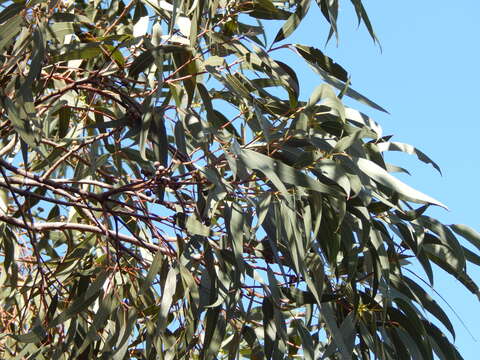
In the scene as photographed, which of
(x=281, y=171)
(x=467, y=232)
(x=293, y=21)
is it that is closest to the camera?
(x=281, y=171)

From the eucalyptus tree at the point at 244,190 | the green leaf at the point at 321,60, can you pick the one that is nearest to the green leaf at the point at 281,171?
the eucalyptus tree at the point at 244,190

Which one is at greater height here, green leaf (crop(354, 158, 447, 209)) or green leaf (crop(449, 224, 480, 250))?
green leaf (crop(354, 158, 447, 209))

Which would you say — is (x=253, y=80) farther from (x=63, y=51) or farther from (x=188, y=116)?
(x=63, y=51)

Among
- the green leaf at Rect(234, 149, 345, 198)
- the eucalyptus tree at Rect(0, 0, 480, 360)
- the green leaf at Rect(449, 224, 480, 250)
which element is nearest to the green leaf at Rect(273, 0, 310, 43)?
the eucalyptus tree at Rect(0, 0, 480, 360)

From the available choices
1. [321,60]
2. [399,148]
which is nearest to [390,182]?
[399,148]

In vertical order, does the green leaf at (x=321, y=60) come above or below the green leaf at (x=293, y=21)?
below

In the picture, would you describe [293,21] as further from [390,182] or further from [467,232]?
[467,232]

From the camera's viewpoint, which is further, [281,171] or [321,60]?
[321,60]

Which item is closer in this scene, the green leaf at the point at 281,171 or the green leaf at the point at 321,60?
the green leaf at the point at 281,171

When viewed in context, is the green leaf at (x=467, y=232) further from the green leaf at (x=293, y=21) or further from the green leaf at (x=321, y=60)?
the green leaf at (x=293, y=21)

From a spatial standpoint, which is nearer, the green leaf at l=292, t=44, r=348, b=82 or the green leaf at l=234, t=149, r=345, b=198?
the green leaf at l=234, t=149, r=345, b=198

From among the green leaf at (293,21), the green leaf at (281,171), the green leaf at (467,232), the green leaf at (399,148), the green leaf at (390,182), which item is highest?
the green leaf at (293,21)

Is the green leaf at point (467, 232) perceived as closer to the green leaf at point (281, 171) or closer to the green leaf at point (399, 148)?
the green leaf at point (399, 148)

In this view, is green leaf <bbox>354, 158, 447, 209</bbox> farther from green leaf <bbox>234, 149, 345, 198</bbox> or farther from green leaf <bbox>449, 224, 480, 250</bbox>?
green leaf <bbox>449, 224, 480, 250</bbox>
